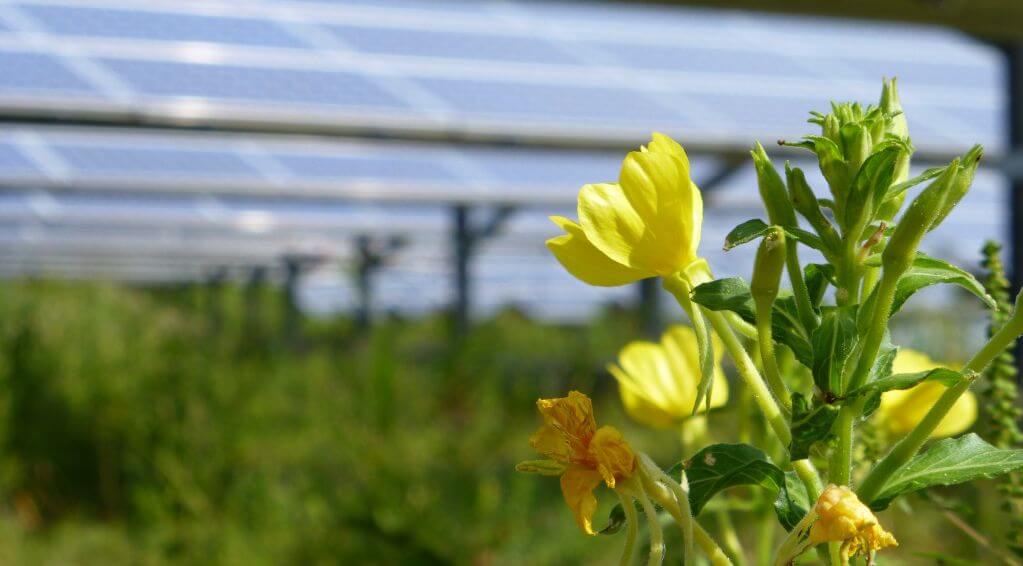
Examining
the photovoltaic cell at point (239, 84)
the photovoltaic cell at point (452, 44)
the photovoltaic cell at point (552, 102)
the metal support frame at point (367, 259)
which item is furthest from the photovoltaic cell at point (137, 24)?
the metal support frame at point (367, 259)

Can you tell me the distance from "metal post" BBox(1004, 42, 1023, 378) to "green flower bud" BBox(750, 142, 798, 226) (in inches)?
78.1

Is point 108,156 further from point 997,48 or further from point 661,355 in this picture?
point 661,355

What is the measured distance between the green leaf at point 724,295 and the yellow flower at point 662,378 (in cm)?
10

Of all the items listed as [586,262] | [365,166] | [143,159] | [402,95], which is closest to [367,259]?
[365,166]

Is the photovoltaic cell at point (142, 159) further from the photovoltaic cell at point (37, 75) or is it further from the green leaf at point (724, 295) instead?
the green leaf at point (724, 295)

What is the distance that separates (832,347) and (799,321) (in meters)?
0.03

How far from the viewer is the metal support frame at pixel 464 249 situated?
4613 millimetres

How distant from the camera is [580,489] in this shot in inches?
10.9

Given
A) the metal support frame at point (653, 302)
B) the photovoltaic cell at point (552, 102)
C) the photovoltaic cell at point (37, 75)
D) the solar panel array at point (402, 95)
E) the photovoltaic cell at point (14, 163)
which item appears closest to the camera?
the photovoltaic cell at point (37, 75)

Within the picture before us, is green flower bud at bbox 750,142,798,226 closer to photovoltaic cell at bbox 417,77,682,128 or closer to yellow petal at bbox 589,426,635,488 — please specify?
yellow petal at bbox 589,426,635,488

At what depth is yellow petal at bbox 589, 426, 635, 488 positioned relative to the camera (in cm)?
27

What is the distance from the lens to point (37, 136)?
432 cm

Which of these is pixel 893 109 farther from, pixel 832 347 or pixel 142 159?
pixel 142 159

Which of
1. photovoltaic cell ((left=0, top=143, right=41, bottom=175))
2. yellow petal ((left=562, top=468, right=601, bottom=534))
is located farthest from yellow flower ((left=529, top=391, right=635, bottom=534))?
photovoltaic cell ((left=0, top=143, right=41, bottom=175))
